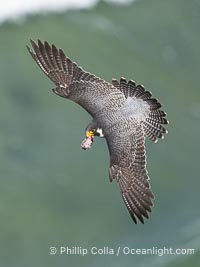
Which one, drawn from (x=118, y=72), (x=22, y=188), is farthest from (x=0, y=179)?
(x=118, y=72)

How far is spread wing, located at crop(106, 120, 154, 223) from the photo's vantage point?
1097 centimetres

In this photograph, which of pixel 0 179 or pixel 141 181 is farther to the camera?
pixel 0 179

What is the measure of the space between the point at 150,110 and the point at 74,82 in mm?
930

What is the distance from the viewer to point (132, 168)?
11.2m

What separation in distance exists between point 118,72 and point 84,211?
291 cm

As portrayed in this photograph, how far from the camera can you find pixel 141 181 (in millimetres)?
11109

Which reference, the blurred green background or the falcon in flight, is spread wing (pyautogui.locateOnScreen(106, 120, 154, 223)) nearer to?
the falcon in flight

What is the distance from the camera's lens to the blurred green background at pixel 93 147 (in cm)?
1575

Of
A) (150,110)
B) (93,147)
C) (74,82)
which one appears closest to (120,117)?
(150,110)

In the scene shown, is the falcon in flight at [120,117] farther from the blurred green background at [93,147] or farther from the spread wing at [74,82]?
the blurred green background at [93,147]

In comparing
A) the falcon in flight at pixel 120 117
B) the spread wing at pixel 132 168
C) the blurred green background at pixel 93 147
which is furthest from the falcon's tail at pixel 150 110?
the blurred green background at pixel 93 147

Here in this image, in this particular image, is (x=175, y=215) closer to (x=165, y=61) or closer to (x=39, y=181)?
(x=39, y=181)

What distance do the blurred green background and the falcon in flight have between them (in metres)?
4.28

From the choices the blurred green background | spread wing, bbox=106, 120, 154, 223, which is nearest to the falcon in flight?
spread wing, bbox=106, 120, 154, 223
